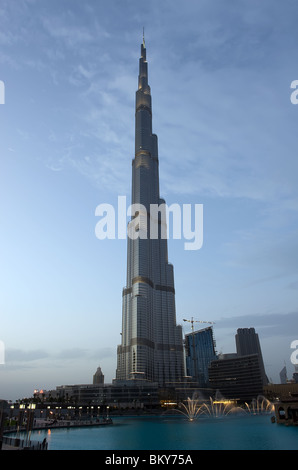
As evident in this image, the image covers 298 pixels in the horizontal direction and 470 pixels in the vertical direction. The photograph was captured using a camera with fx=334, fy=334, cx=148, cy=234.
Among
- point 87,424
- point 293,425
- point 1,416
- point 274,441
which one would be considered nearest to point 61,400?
point 87,424

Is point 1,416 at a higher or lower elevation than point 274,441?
higher

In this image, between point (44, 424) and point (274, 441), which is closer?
point (274, 441)

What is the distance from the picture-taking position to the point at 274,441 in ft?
209
